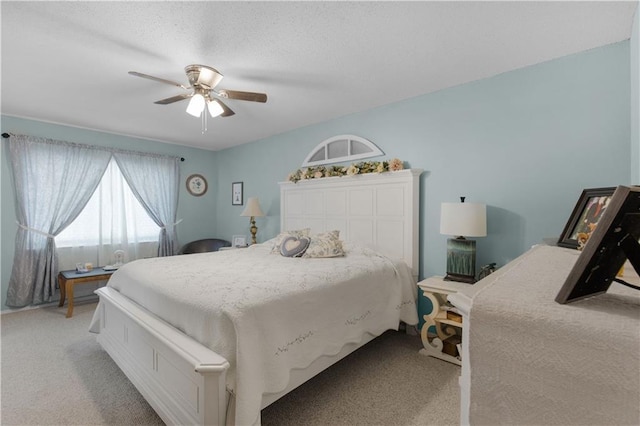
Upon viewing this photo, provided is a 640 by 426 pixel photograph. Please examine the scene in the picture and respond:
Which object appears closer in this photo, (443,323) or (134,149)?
(443,323)

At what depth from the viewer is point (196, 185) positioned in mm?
5410

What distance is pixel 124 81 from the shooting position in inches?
105

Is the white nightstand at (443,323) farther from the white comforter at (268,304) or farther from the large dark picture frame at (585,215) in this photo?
the large dark picture frame at (585,215)

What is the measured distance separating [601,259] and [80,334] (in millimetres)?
4109

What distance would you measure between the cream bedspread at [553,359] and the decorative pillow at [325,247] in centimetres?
235

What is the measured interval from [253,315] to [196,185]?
14.5 feet

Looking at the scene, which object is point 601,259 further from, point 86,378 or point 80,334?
point 80,334

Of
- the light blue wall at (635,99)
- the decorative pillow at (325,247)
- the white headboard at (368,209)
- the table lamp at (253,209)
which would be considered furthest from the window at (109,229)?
the light blue wall at (635,99)

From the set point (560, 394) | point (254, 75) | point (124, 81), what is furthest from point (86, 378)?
point (560, 394)

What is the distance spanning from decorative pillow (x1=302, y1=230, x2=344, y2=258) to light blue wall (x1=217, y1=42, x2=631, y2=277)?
0.91 metres

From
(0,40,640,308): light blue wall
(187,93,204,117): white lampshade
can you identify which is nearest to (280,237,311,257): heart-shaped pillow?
(0,40,640,308): light blue wall

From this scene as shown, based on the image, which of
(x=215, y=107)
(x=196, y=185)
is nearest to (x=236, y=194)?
(x=196, y=185)

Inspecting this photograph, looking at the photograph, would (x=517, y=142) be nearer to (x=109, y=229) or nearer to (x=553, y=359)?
(x=553, y=359)

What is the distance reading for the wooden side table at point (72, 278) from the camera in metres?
3.48
